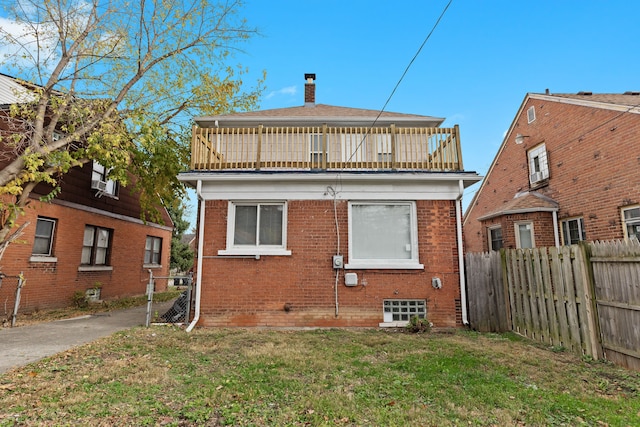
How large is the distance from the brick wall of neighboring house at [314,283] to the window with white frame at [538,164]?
27.2 ft

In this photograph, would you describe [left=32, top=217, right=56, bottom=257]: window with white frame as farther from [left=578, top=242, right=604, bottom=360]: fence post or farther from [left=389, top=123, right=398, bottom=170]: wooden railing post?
[left=578, top=242, right=604, bottom=360]: fence post

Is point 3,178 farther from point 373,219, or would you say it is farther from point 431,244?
point 431,244

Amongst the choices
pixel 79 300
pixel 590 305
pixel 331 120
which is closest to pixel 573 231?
pixel 590 305

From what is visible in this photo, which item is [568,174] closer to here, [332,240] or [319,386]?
[332,240]

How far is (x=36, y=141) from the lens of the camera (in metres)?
8.63

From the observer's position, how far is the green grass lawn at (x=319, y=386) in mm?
Answer: 3330

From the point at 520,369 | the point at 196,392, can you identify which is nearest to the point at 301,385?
the point at 196,392

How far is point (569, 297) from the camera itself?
5551 mm

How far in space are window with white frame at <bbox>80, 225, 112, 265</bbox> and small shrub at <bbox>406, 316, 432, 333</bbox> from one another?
12.5 metres

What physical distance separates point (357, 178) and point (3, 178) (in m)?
9.09

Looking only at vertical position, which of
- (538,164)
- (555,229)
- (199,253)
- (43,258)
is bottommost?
(43,258)

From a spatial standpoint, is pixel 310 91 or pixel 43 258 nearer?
pixel 43 258

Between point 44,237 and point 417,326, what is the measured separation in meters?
12.3

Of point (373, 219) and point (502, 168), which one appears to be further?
point (502, 168)
